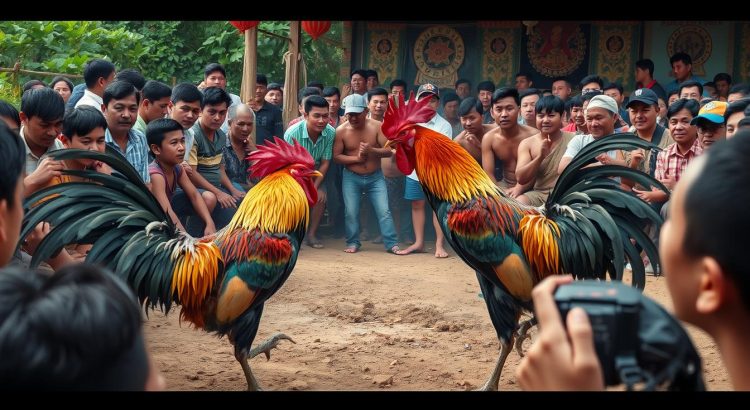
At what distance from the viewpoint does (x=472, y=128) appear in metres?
8.73

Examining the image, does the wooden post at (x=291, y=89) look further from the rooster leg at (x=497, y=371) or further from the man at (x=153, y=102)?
the rooster leg at (x=497, y=371)

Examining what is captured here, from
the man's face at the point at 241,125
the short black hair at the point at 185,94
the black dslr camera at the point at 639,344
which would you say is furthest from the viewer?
the man's face at the point at 241,125

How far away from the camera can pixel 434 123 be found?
945 cm

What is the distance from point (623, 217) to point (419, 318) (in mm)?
2274

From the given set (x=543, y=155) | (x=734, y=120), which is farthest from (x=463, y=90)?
(x=734, y=120)

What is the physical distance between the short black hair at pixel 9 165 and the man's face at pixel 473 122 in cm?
733

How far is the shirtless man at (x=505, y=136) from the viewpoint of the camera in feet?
25.8

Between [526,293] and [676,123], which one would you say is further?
[676,123]

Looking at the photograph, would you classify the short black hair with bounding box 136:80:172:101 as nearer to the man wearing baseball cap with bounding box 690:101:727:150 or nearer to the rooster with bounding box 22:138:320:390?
the rooster with bounding box 22:138:320:390

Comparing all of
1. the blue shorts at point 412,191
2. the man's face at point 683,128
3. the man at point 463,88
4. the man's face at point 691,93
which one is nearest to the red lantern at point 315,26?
the man at point 463,88

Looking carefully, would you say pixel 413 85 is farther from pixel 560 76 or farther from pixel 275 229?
pixel 275 229

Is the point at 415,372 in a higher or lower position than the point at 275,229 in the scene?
lower

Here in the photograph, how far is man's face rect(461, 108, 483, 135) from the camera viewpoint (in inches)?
340

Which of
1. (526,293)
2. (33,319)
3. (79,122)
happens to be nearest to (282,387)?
(526,293)
